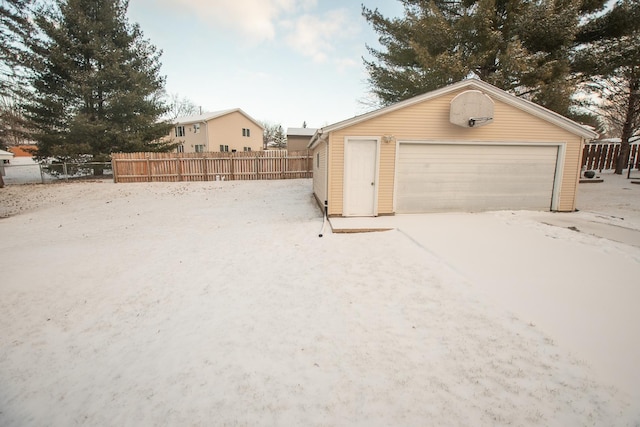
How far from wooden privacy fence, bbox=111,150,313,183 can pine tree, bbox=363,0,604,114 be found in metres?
7.81

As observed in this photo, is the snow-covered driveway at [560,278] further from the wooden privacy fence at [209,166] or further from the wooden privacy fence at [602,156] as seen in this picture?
the wooden privacy fence at [602,156]

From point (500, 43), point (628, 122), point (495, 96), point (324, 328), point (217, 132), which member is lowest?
point (324, 328)

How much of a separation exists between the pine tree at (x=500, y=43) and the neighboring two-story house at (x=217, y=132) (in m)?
19.7

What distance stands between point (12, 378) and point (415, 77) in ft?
49.4

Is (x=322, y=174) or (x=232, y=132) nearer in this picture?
(x=322, y=174)

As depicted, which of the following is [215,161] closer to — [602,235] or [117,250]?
[117,250]

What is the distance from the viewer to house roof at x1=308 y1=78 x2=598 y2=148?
7918mm

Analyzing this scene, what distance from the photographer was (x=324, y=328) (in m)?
3.63

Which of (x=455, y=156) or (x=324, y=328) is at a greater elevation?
(x=455, y=156)

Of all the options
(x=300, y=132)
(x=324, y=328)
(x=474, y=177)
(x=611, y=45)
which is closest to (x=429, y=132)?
(x=474, y=177)

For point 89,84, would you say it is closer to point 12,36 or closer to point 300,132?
point 12,36

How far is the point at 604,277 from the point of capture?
14.8ft

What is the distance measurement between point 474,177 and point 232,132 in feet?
86.7

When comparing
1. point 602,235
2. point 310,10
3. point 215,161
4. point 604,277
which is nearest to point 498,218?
point 602,235
